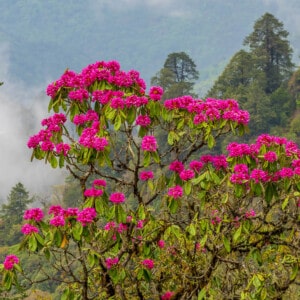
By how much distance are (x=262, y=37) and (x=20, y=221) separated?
34803mm

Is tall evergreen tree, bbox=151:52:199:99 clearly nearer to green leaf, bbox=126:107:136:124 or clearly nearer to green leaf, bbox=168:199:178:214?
green leaf, bbox=126:107:136:124

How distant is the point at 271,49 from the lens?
53.8 m

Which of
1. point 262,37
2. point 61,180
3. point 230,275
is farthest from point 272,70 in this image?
A: point 61,180

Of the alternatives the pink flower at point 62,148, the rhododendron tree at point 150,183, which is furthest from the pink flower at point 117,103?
the pink flower at point 62,148

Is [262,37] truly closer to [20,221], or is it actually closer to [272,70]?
[272,70]

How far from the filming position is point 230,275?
6.95 meters

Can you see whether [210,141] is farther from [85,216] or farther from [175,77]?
[175,77]

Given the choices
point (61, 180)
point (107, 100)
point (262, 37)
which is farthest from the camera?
point (61, 180)

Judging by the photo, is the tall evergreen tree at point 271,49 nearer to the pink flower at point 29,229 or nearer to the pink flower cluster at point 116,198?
the pink flower cluster at point 116,198

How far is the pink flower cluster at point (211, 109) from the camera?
18.5 ft

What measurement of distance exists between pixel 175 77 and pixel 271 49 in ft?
39.7

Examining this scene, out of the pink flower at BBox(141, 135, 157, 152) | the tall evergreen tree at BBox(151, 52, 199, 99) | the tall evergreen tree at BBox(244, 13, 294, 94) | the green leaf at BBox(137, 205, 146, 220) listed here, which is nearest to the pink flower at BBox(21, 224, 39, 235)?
the green leaf at BBox(137, 205, 146, 220)

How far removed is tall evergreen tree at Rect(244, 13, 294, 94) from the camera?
52219 millimetres

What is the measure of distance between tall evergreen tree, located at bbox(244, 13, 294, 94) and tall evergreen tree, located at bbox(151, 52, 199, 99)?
784 cm
